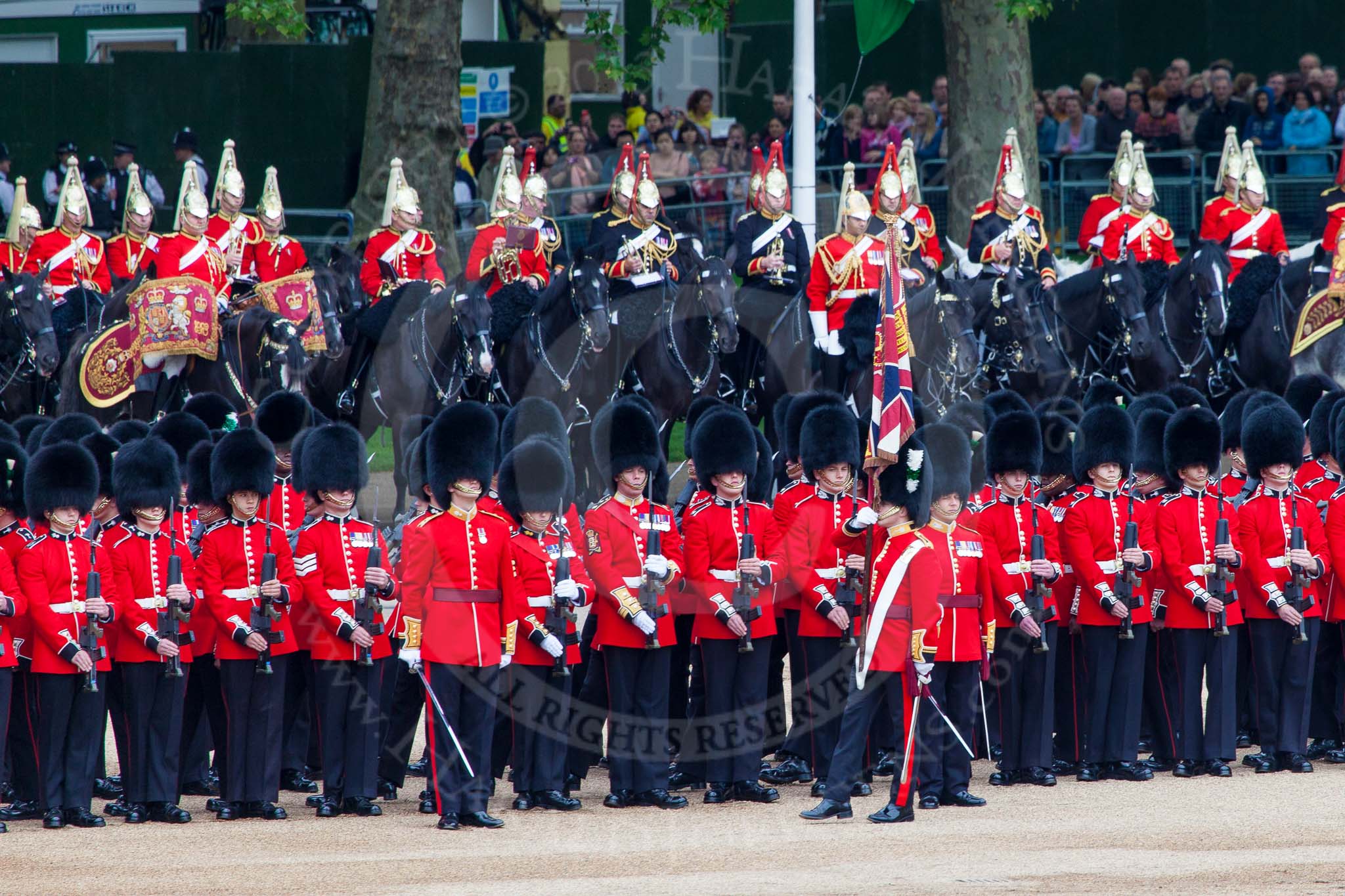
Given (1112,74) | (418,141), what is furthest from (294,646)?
(1112,74)

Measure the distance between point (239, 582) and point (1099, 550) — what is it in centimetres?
337

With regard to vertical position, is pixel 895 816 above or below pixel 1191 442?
below

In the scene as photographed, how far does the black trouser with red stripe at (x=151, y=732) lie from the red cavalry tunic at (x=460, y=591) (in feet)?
3.21

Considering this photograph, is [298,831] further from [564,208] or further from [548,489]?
[564,208]

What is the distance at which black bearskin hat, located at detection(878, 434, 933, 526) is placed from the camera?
8477mm

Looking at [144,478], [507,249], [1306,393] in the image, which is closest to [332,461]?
[144,478]

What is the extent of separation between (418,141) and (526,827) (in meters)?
9.38

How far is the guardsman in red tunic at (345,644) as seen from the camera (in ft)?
28.1

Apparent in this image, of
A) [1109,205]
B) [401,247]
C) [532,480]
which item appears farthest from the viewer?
[1109,205]

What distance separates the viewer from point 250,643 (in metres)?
8.50

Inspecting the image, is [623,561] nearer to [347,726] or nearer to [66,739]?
[347,726]

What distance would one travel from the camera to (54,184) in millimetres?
18750

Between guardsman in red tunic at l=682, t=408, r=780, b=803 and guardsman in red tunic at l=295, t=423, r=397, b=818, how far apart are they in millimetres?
1208

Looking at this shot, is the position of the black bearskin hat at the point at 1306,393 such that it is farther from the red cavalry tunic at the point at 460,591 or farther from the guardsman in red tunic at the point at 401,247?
the guardsman in red tunic at the point at 401,247
